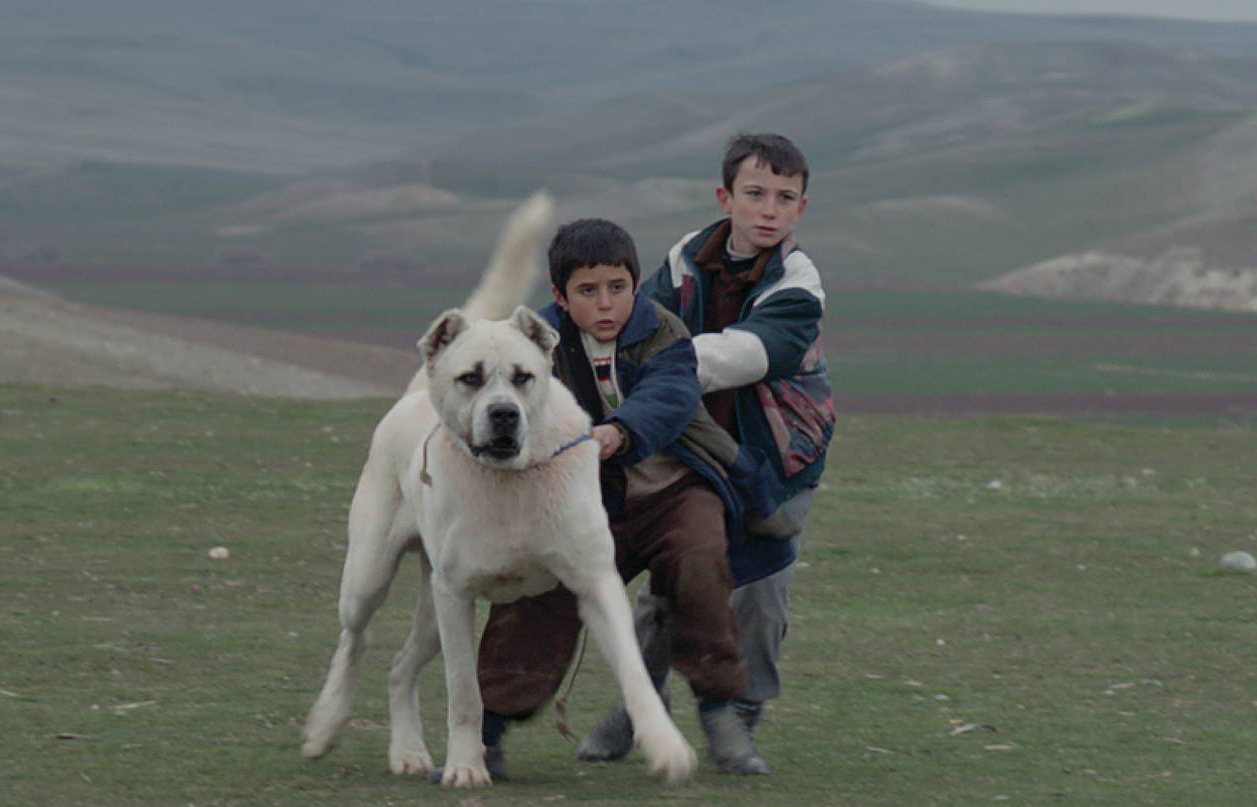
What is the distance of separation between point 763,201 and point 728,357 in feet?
1.49

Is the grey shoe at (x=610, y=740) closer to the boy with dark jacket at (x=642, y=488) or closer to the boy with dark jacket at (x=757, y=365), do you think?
the boy with dark jacket at (x=757, y=365)

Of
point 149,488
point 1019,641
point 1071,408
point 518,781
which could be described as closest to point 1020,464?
point 149,488

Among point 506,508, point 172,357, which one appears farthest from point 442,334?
point 172,357

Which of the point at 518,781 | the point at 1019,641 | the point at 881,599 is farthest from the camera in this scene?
the point at 881,599

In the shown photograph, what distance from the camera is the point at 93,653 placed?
7633mm

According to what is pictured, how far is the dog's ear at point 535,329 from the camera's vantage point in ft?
17.2

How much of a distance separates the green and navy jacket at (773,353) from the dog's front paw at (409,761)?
3.84 ft

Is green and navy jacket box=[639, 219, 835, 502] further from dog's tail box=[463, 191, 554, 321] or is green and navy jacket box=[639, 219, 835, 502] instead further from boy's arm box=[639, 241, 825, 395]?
dog's tail box=[463, 191, 554, 321]

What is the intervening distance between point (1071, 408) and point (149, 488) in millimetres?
19287

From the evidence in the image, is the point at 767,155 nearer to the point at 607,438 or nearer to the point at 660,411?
the point at 660,411

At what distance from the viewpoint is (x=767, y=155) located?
19.4 ft

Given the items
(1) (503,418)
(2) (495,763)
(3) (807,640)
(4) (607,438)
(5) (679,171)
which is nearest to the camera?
(1) (503,418)

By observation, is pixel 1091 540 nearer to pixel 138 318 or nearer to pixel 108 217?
pixel 138 318

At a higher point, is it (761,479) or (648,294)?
(648,294)
